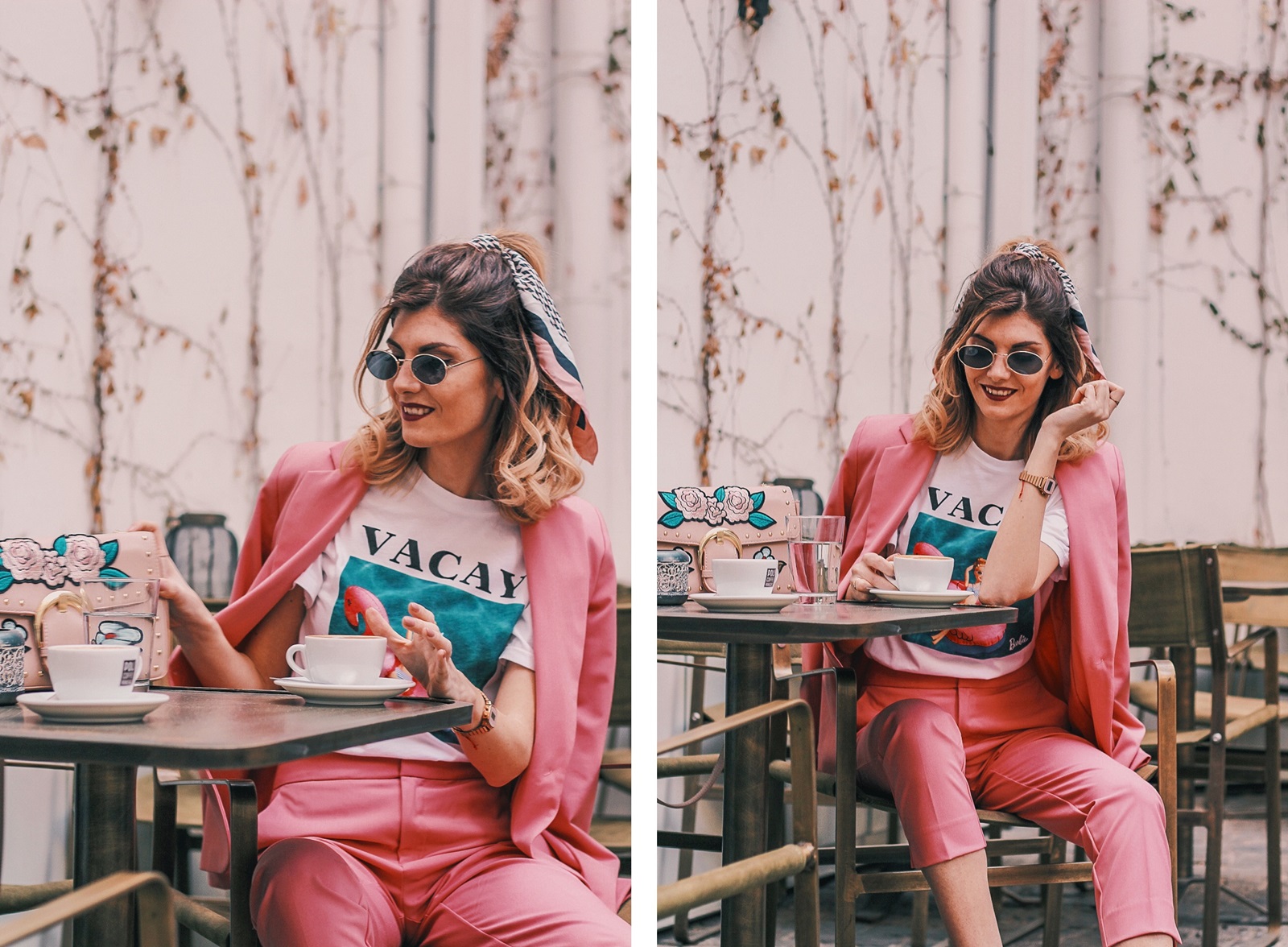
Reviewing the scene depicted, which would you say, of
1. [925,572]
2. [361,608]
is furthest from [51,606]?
[925,572]

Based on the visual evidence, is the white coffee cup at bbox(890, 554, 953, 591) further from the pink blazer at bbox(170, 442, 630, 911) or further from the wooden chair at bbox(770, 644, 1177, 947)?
the pink blazer at bbox(170, 442, 630, 911)

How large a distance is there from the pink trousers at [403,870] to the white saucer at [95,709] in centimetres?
42

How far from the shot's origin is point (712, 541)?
7.16 feet

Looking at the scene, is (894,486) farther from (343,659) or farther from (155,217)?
(155,217)

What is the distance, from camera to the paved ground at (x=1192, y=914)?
99.0 inches

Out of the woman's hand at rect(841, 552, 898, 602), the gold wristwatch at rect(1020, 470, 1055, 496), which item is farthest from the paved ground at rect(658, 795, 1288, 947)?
the gold wristwatch at rect(1020, 470, 1055, 496)

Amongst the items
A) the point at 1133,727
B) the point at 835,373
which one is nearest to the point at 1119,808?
the point at 1133,727

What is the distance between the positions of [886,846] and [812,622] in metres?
0.65

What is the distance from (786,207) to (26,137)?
50.3 inches

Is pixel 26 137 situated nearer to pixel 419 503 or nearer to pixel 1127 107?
pixel 419 503

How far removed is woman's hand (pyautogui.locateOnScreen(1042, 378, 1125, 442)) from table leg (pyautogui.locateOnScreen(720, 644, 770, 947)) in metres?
0.81

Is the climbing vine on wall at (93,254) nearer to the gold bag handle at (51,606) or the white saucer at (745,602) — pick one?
the gold bag handle at (51,606)

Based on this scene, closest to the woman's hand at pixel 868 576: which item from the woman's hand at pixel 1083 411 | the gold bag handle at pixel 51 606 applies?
the woman's hand at pixel 1083 411

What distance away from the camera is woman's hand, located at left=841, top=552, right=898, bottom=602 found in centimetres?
217
